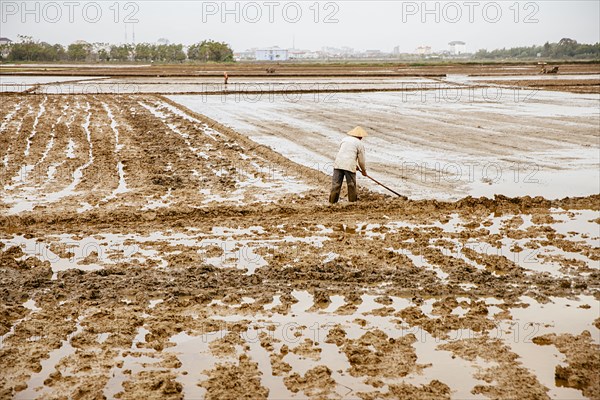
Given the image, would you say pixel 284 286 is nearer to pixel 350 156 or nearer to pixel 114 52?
pixel 350 156

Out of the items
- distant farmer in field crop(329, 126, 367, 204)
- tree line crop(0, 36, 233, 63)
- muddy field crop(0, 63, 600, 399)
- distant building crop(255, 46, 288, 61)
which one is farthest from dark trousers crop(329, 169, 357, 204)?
distant building crop(255, 46, 288, 61)

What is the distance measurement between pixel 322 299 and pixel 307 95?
1104 inches

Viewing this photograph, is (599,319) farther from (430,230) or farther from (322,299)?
(430,230)

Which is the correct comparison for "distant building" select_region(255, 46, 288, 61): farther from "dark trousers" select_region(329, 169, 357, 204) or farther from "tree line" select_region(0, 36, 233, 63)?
"dark trousers" select_region(329, 169, 357, 204)

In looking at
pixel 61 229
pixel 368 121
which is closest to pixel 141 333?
pixel 61 229

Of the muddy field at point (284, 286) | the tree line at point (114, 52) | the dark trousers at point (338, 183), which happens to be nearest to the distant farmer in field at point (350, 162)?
the dark trousers at point (338, 183)

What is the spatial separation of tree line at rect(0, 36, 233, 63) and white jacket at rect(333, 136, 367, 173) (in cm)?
10467

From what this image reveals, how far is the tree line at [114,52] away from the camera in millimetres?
108750

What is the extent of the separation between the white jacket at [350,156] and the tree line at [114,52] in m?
105

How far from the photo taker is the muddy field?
527cm

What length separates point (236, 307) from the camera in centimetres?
670

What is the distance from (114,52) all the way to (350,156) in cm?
12253

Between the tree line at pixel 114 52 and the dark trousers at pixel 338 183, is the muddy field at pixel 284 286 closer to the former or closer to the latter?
the dark trousers at pixel 338 183

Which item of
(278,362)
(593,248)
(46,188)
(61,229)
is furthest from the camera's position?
(46,188)
